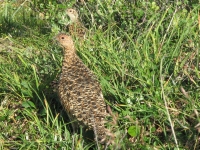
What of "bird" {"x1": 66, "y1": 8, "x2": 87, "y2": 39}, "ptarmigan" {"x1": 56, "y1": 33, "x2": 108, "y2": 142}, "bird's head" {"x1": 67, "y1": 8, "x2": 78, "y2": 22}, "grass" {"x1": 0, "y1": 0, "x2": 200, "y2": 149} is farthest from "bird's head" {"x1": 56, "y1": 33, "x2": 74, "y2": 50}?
"bird's head" {"x1": 67, "y1": 8, "x2": 78, "y2": 22}

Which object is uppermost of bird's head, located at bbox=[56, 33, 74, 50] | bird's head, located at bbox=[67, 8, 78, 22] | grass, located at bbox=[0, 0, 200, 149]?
bird's head, located at bbox=[56, 33, 74, 50]

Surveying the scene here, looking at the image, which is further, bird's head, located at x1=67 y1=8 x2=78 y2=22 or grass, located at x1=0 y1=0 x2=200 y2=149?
bird's head, located at x1=67 y1=8 x2=78 y2=22

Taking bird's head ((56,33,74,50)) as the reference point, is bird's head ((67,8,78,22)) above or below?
below

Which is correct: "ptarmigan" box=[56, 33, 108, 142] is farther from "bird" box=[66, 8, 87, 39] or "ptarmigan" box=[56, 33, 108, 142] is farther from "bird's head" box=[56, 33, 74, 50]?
"bird" box=[66, 8, 87, 39]

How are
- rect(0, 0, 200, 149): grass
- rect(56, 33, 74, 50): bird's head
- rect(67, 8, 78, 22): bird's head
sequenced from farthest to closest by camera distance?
rect(67, 8, 78, 22): bird's head < rect(56, 33, 74, 50): bird's head < rect(0, 0, 200, 149): grass

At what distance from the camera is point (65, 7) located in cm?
620

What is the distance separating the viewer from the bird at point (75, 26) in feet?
20.2

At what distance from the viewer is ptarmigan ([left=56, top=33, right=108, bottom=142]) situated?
4023 millimetres

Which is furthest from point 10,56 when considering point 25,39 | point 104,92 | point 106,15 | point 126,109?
point 126,109

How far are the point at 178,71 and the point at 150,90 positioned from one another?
1.34ft

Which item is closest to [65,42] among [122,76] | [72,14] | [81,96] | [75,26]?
[122,76]

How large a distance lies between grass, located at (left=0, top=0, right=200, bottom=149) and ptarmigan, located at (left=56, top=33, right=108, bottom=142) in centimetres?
16

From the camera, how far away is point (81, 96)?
4230 mm

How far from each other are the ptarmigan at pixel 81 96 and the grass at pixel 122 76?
155 mm
